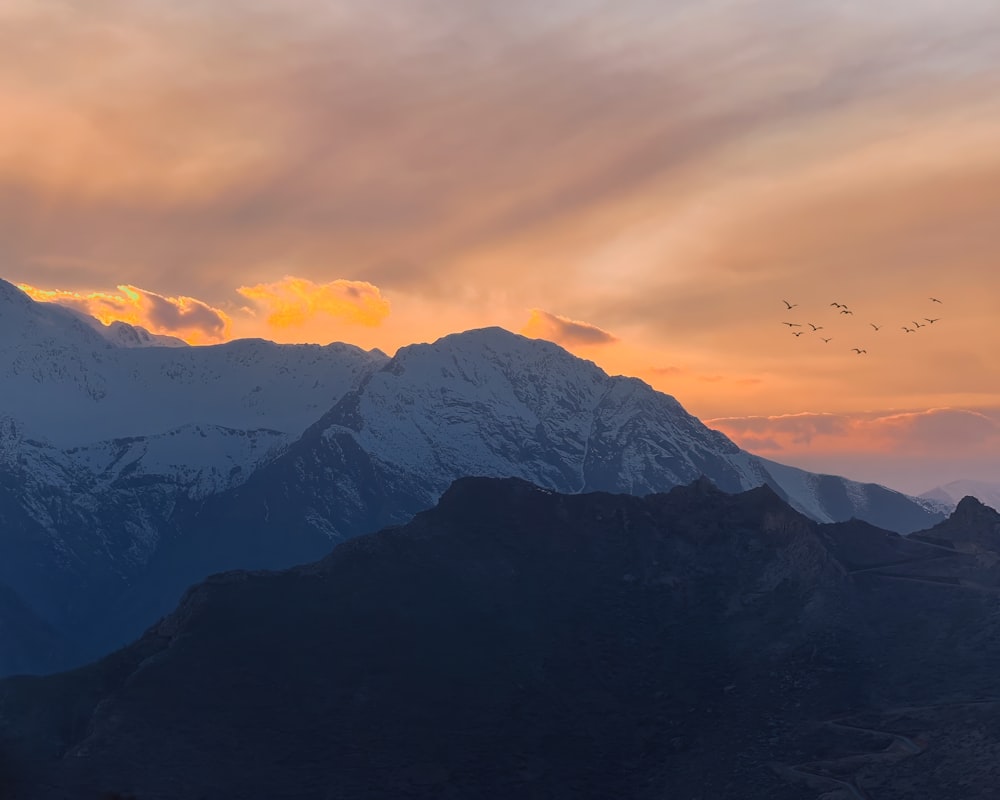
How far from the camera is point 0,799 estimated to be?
199250 mm

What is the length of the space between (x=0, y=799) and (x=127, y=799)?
269 ft

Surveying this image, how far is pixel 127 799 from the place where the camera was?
12719 centimetres

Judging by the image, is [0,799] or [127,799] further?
[0,799]
